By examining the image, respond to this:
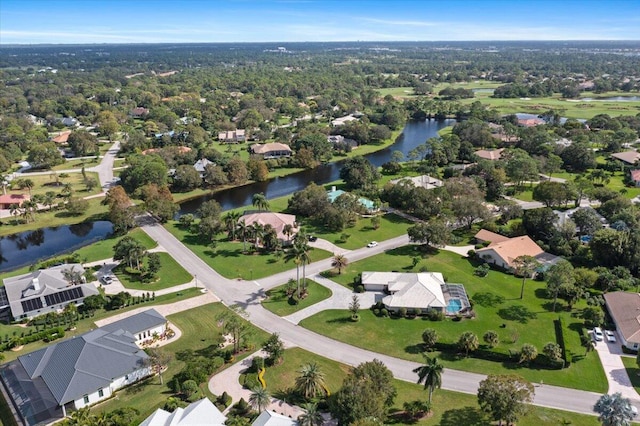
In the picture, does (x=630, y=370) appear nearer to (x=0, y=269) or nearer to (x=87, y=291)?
(x=87, y=291)

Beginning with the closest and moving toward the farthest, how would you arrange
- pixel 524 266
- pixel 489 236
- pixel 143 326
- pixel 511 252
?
1. pixel 143 326
2. pixel 524 266
3. pixel 511 252
4. pixel 489 236

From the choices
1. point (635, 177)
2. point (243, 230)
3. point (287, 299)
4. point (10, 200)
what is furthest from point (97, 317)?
point (635, 177)

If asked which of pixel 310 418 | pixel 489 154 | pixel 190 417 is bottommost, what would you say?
pixel 310 418

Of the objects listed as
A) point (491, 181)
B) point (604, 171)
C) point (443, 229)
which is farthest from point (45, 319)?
point (604, 171)

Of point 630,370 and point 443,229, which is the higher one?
point 443,229

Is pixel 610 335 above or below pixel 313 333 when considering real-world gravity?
above

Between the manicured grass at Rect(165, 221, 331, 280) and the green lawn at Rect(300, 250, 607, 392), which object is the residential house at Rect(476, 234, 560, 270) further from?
the manicured grass at Rect(165, 221, 331, 280)

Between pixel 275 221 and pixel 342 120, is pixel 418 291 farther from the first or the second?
pixel 342 120
